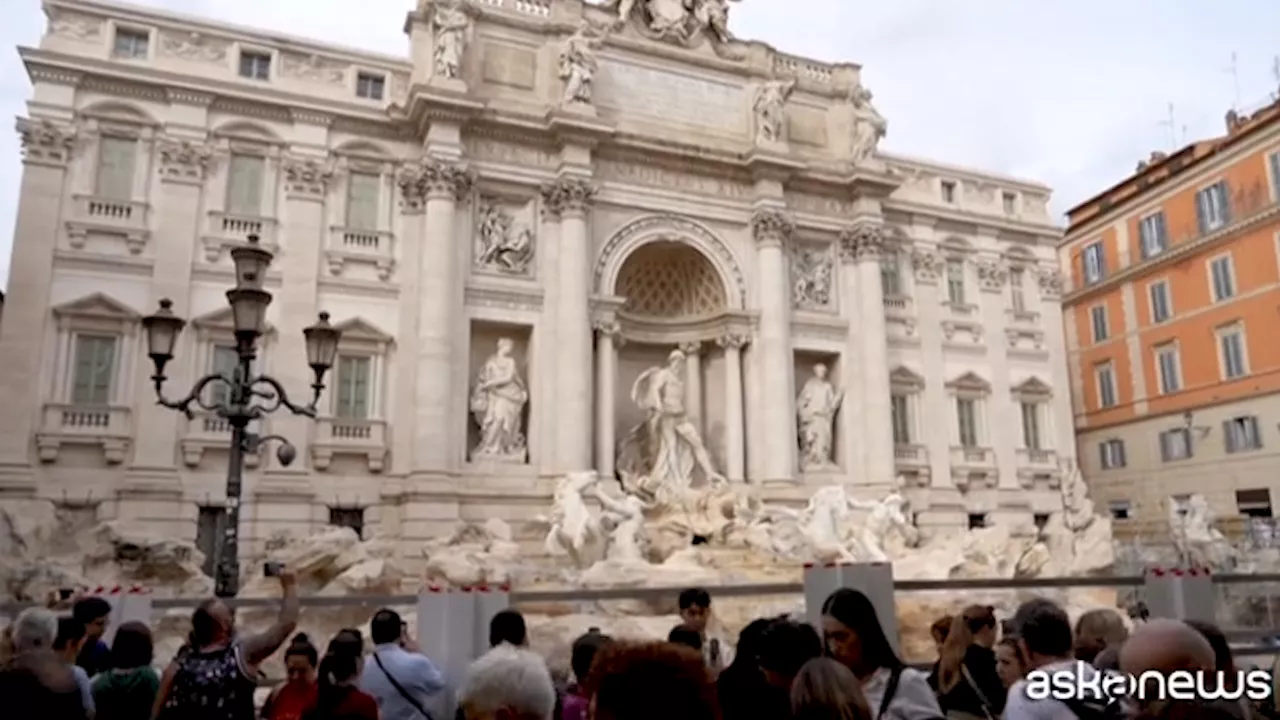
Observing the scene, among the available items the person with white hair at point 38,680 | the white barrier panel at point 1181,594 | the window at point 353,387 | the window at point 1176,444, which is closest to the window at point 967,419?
the window at point 1176,444

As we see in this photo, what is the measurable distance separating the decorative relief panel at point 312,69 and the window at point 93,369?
6113 mm

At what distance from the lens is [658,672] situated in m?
2.03

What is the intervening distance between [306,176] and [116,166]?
321 centimetres

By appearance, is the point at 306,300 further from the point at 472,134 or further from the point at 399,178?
the point at 472,134

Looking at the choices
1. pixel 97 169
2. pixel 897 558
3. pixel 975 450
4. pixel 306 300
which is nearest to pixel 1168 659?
pixel 897 558

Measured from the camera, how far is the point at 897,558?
15734 millimetres

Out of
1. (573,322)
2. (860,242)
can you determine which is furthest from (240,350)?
(860,242)

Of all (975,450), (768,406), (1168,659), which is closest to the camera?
(1168,659)

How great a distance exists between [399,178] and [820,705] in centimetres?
1710

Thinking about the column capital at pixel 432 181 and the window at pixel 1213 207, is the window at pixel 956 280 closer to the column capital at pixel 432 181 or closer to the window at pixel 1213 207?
the window at pixel 1213 207

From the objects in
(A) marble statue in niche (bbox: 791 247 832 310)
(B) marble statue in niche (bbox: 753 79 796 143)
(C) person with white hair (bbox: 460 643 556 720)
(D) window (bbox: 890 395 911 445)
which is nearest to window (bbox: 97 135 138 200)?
(B) marble statue in niche (bbox: 753 79 796 143)

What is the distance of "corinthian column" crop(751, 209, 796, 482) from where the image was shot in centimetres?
1948

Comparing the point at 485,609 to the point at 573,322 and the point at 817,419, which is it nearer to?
the point at 573,322

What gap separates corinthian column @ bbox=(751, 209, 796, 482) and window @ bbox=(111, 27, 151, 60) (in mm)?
12572
